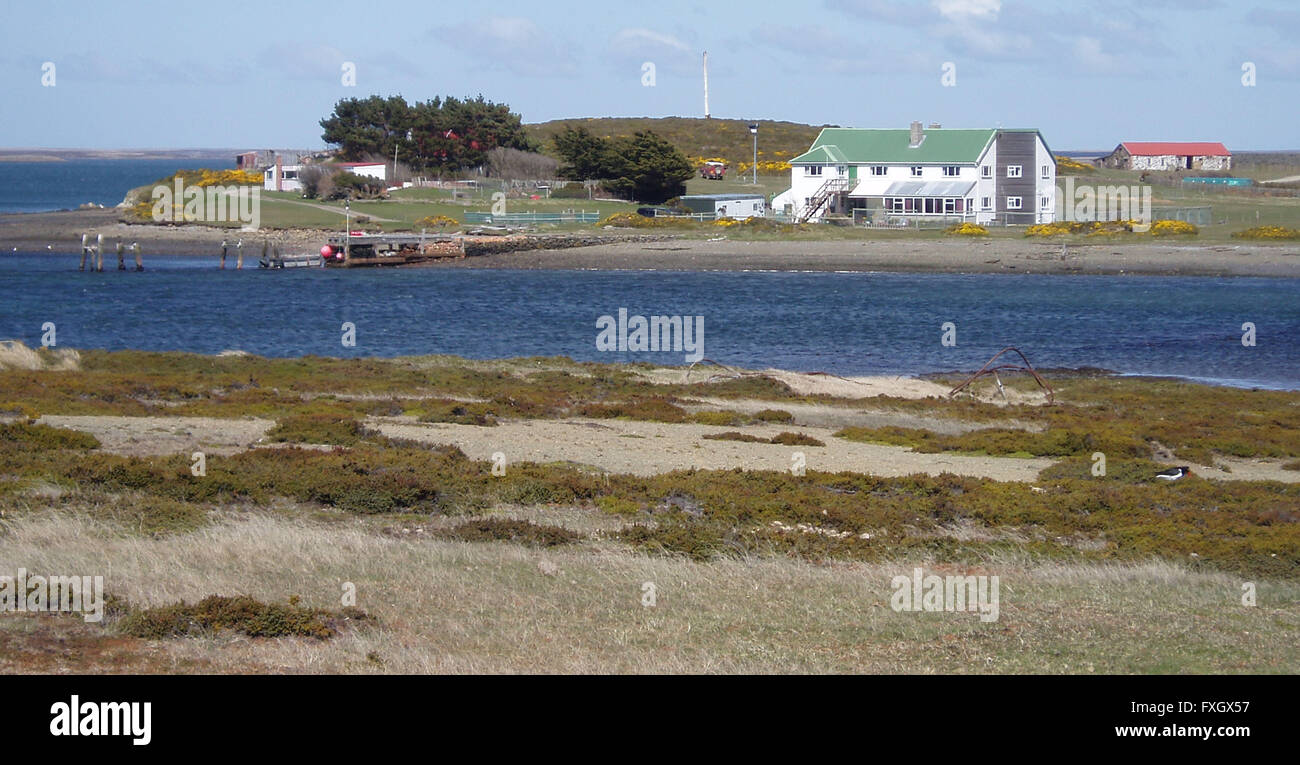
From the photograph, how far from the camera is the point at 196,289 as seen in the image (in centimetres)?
6644

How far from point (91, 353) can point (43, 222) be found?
3045 inches

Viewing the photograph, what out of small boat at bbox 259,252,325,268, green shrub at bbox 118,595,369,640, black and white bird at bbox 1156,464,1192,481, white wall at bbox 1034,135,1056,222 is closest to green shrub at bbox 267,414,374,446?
green shrub at bbox 118,595,369,640

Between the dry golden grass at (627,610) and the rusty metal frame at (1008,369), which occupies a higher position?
the rusty metal frame at (1008,369)

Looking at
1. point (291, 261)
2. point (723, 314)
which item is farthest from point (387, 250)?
point (723, 314)

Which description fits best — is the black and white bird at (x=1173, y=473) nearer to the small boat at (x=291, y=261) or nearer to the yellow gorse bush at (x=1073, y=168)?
the small boat at (x=291, y=261)

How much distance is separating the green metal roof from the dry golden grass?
7260 centimetres

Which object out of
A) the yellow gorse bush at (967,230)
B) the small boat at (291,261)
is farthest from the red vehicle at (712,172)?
the small boat at (291,261)

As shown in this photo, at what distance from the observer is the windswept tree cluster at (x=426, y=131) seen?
109438 mm

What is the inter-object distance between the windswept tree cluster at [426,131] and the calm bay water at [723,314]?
119ft

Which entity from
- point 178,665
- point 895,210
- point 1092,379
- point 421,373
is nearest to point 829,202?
point 895,210

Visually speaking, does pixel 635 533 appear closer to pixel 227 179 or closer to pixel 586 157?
pixel 586 157

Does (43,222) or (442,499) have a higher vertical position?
(43,222)

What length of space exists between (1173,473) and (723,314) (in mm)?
34841
